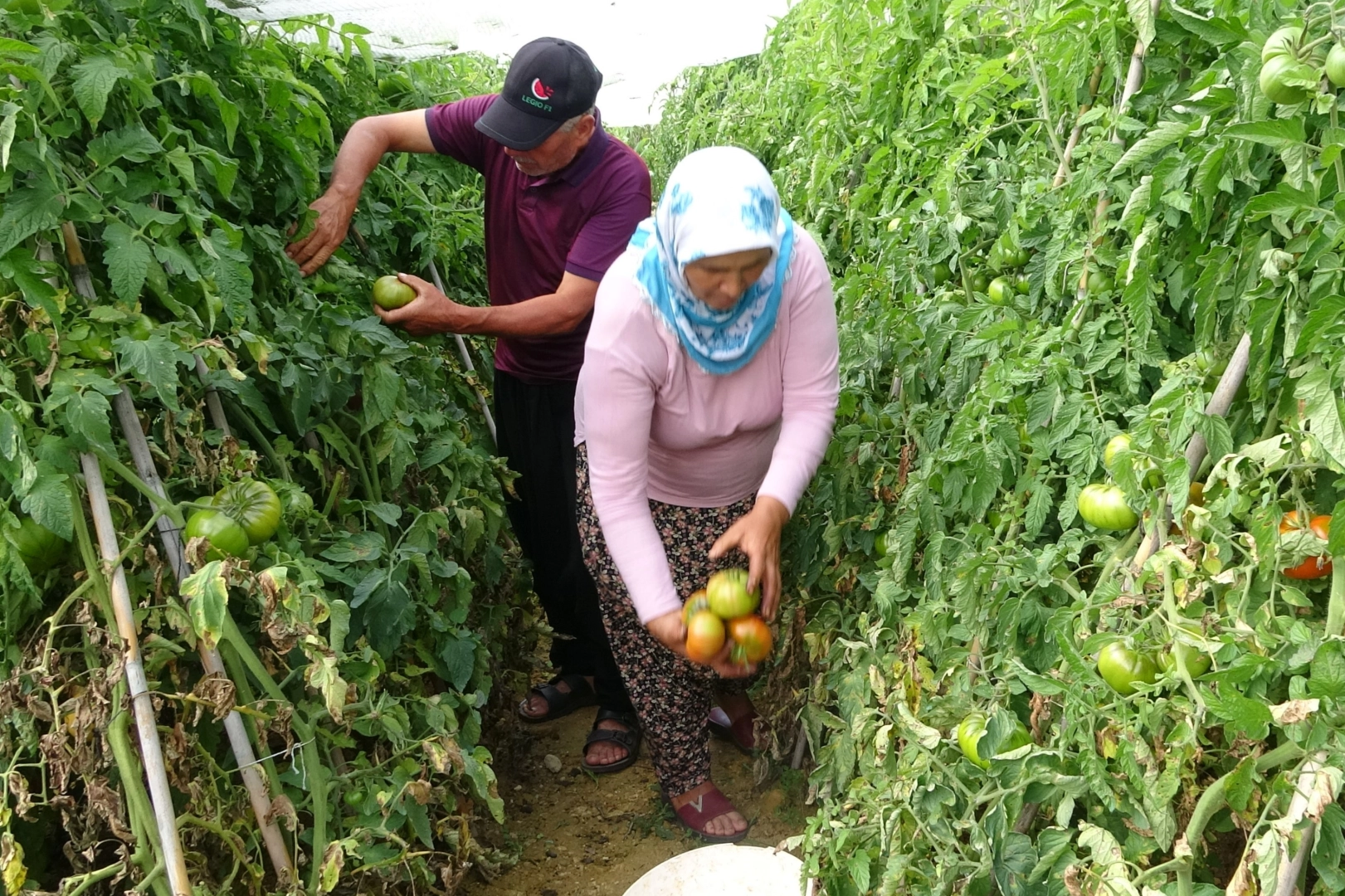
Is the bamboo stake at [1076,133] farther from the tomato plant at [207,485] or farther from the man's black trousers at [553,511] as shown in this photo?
the tomato plant at [207,485]

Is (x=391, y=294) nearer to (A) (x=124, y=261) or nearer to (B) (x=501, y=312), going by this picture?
(B) (x=501, y=312)

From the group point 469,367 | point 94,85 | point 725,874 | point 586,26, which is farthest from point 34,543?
point 586,26

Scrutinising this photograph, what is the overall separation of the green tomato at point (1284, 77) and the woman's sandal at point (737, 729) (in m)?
1.97

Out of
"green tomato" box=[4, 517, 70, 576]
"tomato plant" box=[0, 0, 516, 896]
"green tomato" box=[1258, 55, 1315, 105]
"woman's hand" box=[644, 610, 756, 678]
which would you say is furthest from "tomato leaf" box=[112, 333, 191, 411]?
"green tomato" box=[1258, 55, 1315, 105]

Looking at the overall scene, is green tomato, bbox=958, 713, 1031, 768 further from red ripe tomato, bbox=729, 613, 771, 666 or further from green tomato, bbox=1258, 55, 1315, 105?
green tomato, bbox=1258, 55, 1315, 105

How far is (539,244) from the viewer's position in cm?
238

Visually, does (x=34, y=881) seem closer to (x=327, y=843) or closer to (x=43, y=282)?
(x=327, y=843)

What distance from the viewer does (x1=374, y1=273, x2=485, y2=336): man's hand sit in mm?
2207

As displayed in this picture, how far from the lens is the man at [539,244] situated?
2.14 metres

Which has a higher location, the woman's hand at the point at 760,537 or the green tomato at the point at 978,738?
the woman's hand at the point at 760,537

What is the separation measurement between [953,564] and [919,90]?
50.0 inches

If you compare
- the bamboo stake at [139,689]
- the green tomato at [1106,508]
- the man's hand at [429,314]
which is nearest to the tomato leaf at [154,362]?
the bamboo stake at [139,689]

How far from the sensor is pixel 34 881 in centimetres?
150

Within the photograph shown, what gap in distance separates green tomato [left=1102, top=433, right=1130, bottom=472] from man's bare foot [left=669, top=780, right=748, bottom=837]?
1380 millimetres
